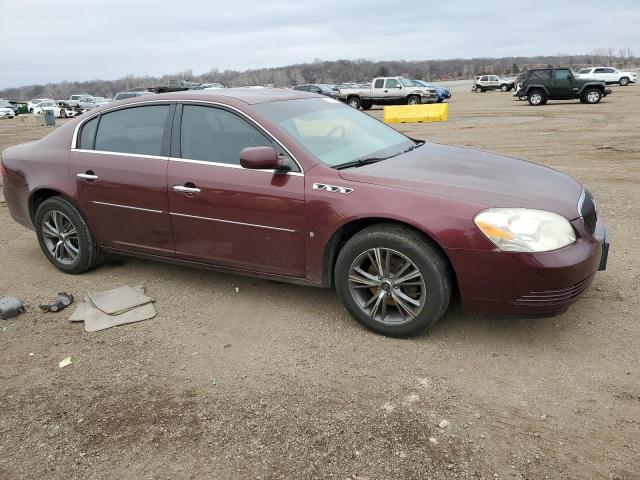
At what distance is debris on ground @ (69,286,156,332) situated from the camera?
4.08 metres

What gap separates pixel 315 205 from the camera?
362cm

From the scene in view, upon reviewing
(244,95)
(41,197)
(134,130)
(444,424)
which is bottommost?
(444,424)

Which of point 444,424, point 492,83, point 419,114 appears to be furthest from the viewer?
point 492,83

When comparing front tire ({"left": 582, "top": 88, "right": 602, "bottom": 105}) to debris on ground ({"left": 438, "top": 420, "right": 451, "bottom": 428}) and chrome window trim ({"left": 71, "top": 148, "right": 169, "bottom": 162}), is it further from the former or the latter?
debris on ground ({"left": 438, "top": 420, "right": 451, "bottom": 428})

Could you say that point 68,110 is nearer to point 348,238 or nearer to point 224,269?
point 224,269

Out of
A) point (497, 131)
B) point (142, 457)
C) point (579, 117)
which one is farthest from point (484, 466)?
point (579, 117)

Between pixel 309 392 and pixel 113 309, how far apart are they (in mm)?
1969

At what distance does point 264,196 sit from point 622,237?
3.80 metres

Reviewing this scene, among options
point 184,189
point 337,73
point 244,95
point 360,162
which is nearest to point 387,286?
point 360,162

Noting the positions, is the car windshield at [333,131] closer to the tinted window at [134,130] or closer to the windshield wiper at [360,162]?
the windshield wiper at [360,162]

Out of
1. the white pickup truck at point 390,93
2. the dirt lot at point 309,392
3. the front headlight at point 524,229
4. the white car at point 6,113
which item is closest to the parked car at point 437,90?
the white pickup truck at point 390,93

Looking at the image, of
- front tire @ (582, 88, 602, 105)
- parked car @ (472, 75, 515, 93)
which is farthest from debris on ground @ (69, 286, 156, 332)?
parked car @ (472, 75, 515, 93)

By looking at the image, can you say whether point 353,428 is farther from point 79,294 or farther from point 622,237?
point 622,237

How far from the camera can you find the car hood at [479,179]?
3.31m
